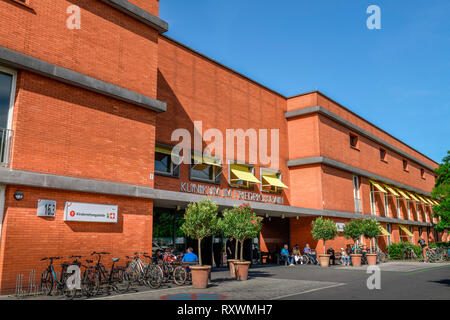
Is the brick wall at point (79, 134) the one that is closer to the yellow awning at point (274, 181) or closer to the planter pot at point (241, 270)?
the planter pot at point (241, 270)

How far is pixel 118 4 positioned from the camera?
50.4 ft

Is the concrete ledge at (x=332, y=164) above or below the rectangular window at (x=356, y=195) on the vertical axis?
above

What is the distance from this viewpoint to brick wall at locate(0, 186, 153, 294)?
37.2 ft

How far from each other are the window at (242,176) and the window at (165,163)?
14.2 feet

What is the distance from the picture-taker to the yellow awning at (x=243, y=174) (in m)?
22.4

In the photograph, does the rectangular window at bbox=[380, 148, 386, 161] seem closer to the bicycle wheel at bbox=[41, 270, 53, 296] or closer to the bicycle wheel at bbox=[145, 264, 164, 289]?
the bicycle wheel at bbox=[145, 264, 164, 289]

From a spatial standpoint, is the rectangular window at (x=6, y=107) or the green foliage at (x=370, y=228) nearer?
the rectangular window at (x=6, y=107)

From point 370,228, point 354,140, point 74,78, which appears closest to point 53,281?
point 74,78

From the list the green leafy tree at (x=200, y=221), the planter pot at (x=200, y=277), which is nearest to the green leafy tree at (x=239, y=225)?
the green leafy tree at (x=200, y=221)

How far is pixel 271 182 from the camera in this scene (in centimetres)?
2478

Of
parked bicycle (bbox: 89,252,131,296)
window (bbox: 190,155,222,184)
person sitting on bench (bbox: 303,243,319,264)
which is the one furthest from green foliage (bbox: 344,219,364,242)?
parked bicycle (bbox: 89,252,131,296)

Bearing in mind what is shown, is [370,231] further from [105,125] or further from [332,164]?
[105,125]

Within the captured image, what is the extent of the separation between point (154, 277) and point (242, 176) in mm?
10561
